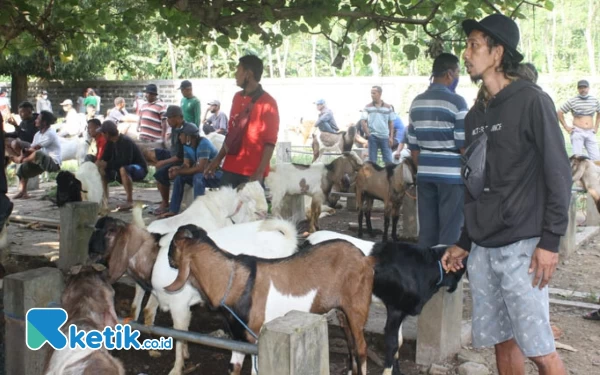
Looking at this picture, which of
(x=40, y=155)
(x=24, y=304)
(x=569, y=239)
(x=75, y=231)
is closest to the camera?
(x=24, y=304)

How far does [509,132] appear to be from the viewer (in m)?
3.30

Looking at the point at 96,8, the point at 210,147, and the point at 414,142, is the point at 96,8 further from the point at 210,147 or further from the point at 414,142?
the point at 414,142

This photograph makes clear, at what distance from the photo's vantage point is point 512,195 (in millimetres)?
3295

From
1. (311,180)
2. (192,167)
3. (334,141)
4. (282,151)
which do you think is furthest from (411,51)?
(334,141)

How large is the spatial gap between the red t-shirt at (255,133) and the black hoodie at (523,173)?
3.21 metres

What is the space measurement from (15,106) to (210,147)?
2256 cm

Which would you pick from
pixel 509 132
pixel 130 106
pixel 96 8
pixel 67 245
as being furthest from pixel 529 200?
pixel 130 106

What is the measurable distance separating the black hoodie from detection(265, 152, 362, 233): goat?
644 centimetres

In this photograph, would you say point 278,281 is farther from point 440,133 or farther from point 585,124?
point 585,124

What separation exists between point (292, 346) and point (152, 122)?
12552mm

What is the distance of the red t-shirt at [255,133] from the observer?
21.0 ft

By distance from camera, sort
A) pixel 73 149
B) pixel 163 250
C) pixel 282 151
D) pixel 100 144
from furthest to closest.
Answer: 1. pixel 73 149
2. pixel 100 144
3. pixel 282 151
4. pixel 163 250

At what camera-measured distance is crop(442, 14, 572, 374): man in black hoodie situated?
3.18 m

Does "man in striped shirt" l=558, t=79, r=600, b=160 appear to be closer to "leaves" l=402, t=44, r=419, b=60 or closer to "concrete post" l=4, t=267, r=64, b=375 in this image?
"leaves" l=402, t=44, r=419, b=60
